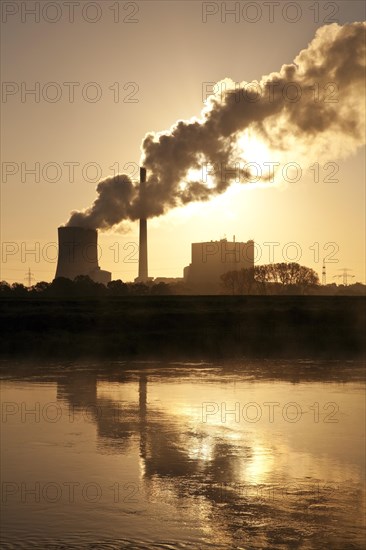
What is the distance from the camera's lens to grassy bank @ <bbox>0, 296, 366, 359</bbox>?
120 ft

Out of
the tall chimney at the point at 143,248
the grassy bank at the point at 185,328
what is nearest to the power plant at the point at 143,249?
the tall chimney at the point at 143,248

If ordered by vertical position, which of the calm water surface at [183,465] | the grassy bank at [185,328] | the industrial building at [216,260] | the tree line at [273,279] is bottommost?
the calm water surface at [183,465]

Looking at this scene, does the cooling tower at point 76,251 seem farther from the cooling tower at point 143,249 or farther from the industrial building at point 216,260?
the industrial building at point 216,260

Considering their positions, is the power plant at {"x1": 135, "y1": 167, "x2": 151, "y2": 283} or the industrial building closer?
the power plant at {"x1": 135, "y1": 167, "x2": 151, "y2": 283}

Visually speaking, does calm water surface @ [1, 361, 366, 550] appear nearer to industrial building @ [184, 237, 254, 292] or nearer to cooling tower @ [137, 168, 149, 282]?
cooling tower @ [137, 168, 149, 282]

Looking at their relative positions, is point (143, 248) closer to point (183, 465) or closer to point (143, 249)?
point (143, 249)

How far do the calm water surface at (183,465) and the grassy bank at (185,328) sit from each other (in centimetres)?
1264

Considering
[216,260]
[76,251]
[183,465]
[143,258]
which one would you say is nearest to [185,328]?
[183,465]

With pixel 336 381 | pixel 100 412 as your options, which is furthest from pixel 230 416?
pixel 336 381

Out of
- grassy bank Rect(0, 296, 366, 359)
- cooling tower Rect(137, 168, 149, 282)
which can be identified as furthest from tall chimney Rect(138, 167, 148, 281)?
grassy bank Rect(0, 296, 366, 359)

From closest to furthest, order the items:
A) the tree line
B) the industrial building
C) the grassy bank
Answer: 1. the grassy bank
2. the tree line
3. the industrial building

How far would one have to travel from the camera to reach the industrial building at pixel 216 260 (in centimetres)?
15500

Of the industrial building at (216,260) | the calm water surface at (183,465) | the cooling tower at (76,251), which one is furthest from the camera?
the industrial building at (216,260)

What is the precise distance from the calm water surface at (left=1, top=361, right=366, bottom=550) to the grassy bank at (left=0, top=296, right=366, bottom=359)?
12.6 m
